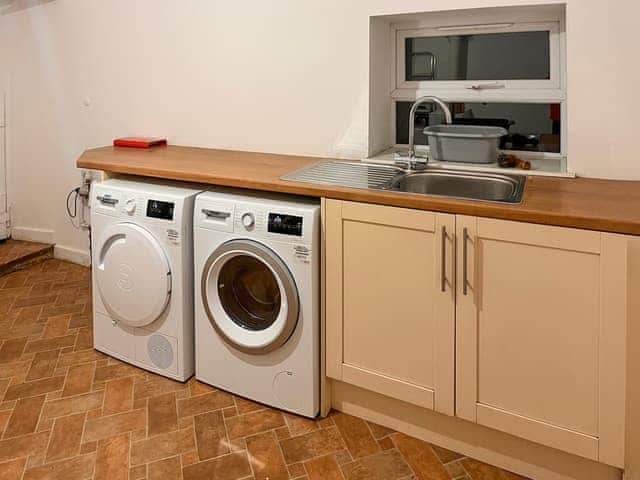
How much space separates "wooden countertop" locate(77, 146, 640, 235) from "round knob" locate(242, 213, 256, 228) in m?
0.13

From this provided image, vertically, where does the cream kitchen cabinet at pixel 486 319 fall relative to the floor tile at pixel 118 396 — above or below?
above

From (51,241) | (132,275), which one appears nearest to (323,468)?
(132,275)

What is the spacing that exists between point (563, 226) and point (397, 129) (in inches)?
57.1

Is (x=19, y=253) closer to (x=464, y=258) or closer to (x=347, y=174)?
(x=347, y=174)

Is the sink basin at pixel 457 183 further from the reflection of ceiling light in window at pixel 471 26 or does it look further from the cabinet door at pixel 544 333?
the reflection of ceiling light in window at pixel 471 26

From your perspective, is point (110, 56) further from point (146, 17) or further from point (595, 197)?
point (595, 197)

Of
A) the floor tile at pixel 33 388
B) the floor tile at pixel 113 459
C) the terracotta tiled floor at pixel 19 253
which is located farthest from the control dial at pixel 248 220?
the terracotta tiled floor at pixel 19 253

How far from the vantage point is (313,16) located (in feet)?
9.29

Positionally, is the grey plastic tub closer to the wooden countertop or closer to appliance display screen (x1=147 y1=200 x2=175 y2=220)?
the wooden countertop

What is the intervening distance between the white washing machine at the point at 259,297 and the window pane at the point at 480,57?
3.63 feet

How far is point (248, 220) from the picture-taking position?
2.28 meters

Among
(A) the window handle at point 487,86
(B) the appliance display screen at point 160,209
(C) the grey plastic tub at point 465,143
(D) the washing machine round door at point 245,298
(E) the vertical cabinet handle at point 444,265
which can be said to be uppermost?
(A) the window handle at point 487,86

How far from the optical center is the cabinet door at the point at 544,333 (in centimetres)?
172

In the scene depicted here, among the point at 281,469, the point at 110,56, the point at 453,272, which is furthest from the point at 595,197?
the point at 110,56
